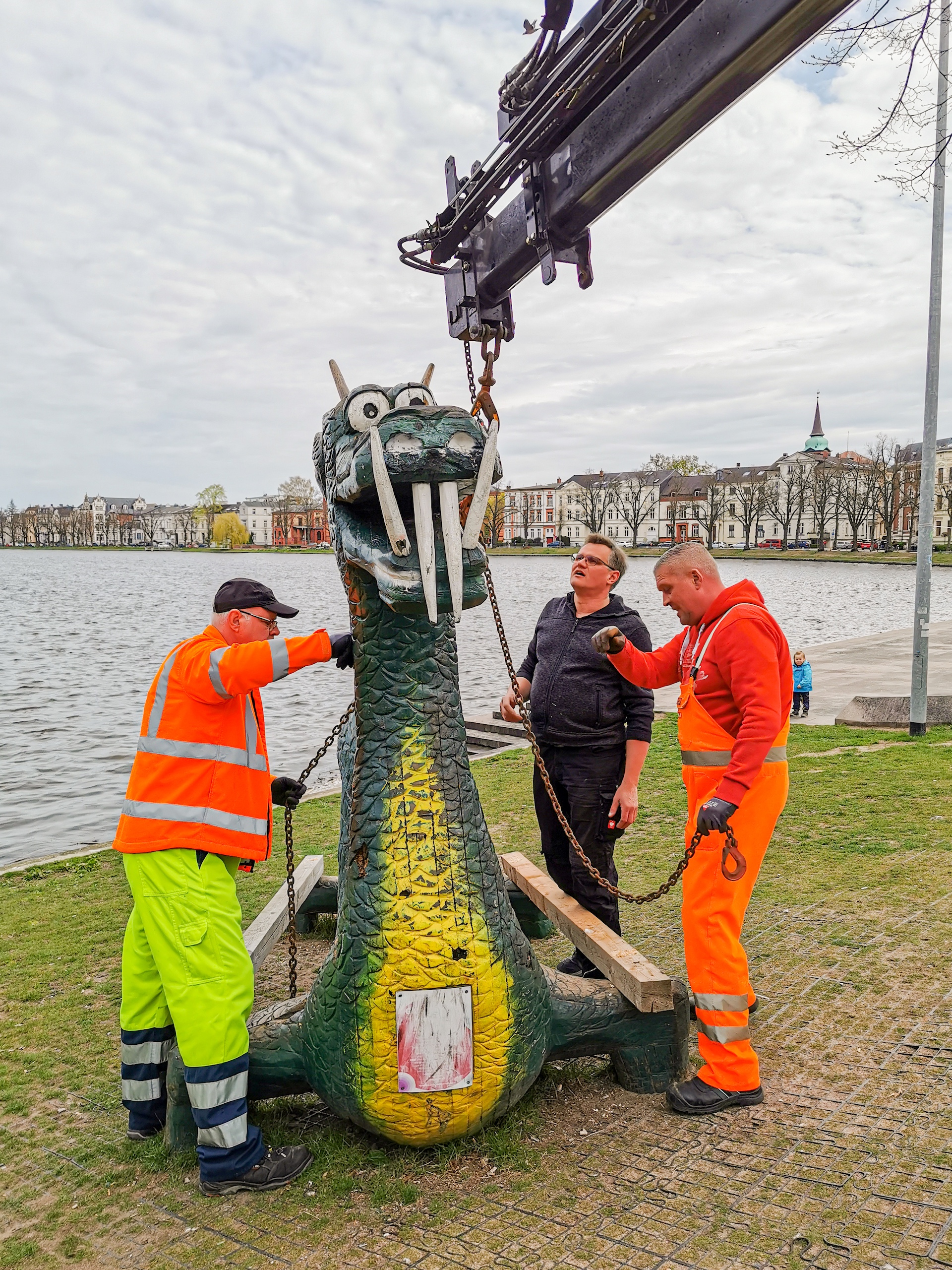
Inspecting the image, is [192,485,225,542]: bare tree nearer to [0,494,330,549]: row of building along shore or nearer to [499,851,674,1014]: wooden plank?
[0,494,330,549]: row of building along shore

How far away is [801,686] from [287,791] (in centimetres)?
1010

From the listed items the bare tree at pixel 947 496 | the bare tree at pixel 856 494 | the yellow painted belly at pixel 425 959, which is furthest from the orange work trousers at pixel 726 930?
the bare tree at pixel 856 494

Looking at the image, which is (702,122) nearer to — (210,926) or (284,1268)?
(210,926)

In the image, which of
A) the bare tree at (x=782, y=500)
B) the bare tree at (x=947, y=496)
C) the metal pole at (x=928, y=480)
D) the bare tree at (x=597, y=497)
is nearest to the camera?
the metal pole at (x=928, y=480)

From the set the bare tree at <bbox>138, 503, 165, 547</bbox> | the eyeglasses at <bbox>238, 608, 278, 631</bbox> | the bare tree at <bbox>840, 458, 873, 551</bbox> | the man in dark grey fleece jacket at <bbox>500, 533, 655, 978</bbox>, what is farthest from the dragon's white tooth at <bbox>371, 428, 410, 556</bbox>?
the bare tree at <bbox>138, 503, 165, 547</bbox>

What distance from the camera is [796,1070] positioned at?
3.61 meters

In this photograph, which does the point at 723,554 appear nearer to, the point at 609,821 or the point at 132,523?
the point at 609,821

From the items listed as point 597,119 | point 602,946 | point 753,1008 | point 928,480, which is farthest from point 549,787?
point 928,480

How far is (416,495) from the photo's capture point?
2.77m

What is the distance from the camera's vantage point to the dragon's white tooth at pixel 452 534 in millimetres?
2791

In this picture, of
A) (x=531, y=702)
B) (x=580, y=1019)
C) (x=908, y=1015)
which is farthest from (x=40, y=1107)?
(x=908, y=1015)

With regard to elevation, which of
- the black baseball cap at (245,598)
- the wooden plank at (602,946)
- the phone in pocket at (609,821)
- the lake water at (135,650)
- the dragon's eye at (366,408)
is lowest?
the lake water at (135,650)

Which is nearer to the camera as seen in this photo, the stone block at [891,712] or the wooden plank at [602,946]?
the wooden plank at [602,946]

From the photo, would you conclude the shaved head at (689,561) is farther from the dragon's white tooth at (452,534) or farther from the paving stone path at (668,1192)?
the paving stone path at (668,1192)
